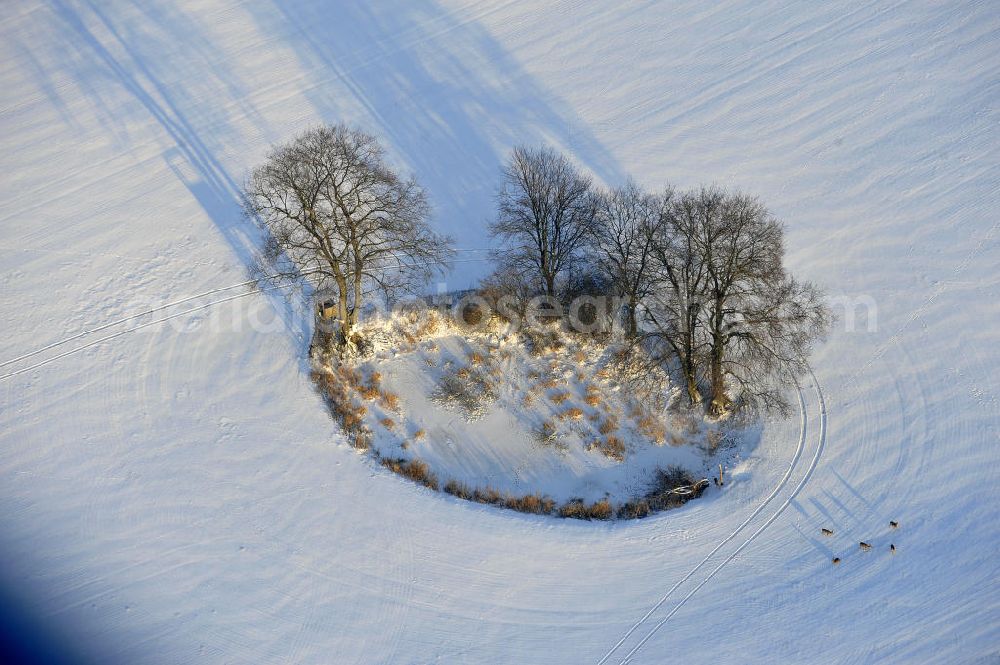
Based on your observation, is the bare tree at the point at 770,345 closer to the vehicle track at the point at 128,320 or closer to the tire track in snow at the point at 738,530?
the tire track in snow at the point at 738,530

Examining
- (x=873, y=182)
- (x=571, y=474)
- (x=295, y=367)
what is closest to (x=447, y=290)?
(x=295, y=367)

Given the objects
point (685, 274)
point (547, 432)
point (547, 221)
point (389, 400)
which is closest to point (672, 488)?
point (547, 432)

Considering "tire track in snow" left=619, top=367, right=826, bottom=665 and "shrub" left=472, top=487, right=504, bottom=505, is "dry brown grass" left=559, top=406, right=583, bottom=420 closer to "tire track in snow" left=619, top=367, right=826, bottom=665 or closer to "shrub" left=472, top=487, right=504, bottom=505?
"shrub" left=472, top=487, right=504, bottom=505

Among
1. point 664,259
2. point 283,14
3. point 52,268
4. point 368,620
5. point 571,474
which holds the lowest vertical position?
point 368,620

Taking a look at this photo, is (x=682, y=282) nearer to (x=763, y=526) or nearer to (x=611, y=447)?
(x=611, y=447)

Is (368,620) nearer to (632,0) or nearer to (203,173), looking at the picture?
(203,173)

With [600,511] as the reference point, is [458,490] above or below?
above

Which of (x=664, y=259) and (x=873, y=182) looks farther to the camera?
(x=873, y=182)
